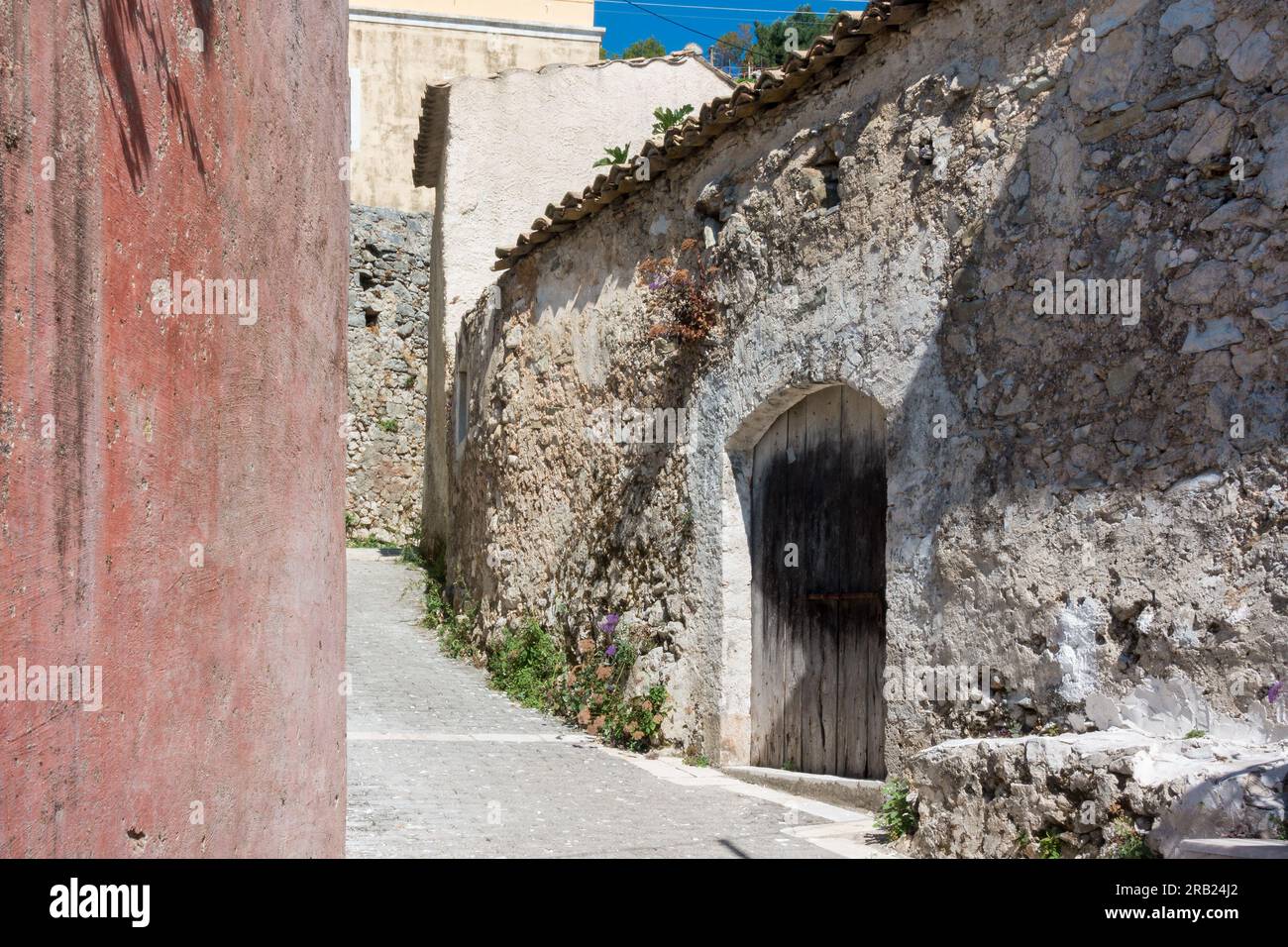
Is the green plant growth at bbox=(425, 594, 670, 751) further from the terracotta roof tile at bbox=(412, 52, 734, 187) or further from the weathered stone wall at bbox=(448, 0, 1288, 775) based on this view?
the terracotta roof tile at bbox=(412, 52, 734, 187)

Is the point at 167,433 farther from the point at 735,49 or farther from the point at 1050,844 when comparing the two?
the point at 735,49

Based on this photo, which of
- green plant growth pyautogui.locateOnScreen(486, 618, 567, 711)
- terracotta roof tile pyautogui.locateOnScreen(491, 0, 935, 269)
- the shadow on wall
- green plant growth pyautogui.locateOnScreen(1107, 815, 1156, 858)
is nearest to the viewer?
the shadow on wall

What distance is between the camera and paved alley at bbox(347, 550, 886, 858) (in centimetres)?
573

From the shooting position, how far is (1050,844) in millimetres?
4617

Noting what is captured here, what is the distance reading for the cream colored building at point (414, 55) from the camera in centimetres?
2138

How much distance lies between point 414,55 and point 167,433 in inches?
787

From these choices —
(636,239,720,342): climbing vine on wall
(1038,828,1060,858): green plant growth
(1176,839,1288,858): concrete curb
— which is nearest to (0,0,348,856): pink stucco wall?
(1038,828,1060,858): green plant growth

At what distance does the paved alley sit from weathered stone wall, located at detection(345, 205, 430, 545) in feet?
27.5

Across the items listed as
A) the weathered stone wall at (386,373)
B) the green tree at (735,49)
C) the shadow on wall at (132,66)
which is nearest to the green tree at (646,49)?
the green tree at (735,49)

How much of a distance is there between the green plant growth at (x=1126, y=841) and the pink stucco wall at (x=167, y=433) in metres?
2.68

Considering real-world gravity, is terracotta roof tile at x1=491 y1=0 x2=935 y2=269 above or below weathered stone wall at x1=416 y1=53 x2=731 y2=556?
below

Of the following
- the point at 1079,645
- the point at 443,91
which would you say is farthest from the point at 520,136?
the point at 1079,645

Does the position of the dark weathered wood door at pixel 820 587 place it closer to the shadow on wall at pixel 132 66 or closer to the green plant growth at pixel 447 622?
the green plant growth at pixel 447 622

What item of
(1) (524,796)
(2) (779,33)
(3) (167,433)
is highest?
(2) (779,33)
